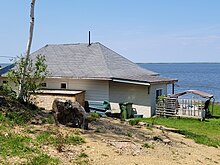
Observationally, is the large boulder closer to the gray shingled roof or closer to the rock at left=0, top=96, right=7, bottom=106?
the rock at left=0, top=96, right=7, bottom=106

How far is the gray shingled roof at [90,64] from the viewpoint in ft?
66.7

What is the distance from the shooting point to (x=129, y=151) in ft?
24.7

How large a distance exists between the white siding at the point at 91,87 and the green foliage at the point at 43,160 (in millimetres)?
13634

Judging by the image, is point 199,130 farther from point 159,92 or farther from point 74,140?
point 74,140

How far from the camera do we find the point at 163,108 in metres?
20.1

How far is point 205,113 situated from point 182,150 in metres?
12.0

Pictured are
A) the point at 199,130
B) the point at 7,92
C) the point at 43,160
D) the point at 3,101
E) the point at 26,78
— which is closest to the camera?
the point at 43,160

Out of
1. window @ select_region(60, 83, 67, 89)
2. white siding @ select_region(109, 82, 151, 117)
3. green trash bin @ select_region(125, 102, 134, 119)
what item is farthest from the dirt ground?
window @ select_region(60, 83, 67, 89)

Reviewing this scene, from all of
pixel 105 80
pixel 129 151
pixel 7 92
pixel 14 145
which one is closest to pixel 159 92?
pixel 105 80

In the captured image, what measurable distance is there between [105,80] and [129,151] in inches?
487

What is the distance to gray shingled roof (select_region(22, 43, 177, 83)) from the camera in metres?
20.3

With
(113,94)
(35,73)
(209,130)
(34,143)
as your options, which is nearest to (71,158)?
(34,143)

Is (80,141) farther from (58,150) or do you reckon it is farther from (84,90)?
(84,90)

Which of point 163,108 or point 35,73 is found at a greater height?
point 35,73
